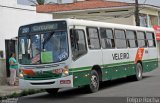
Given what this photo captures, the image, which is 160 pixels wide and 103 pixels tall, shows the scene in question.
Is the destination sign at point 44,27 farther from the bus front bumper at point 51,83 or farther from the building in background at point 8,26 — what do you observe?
A: the building in background at point 8,26

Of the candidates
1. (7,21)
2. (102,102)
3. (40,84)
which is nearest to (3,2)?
(7,21)

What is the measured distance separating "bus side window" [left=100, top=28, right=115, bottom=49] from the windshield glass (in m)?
2.99

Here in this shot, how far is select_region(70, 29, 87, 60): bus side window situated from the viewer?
1544 centimetres

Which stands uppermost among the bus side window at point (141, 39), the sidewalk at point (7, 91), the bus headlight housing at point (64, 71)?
the bus side window at point (141, 39)

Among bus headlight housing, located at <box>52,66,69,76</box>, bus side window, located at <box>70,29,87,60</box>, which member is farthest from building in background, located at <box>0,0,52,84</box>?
bus headlight housing, located at <box>52,66,69,76</box>

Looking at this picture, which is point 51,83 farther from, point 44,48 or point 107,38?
point 107,38

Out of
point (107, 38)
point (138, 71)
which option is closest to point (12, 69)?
point (107, 38)

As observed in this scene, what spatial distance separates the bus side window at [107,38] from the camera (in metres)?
18.0

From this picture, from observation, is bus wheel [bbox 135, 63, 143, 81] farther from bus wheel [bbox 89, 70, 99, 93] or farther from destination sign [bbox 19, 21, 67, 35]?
destination sign [bbox 19, 21, 67, 35]

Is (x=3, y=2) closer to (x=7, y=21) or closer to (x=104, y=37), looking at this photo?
(x=7, y=21)

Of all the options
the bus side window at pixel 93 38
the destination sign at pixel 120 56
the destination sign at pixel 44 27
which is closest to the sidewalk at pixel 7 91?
the destination sign at pixel 44 27

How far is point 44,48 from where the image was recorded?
15.6m

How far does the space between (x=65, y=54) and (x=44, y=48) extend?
2.92 feet

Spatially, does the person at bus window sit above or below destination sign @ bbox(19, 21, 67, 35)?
below
